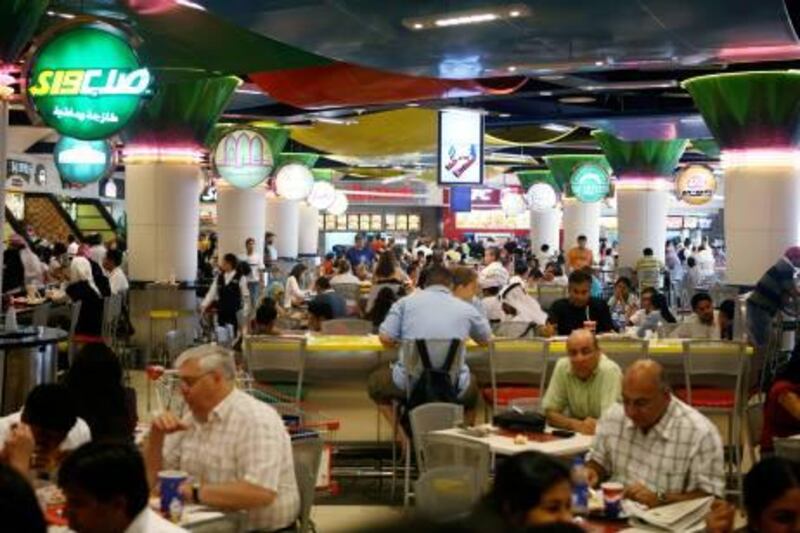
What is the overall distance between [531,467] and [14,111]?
19.4 meters

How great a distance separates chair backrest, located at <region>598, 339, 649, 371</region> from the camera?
8281 millimetres

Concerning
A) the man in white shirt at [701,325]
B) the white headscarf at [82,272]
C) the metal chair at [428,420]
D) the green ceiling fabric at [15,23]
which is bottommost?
the metal chair at [428,420]

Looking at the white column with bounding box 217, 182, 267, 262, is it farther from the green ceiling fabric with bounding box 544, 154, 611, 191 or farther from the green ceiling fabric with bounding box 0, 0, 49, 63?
the green ceiling fabric with bounding box 0, 0, 49, 63

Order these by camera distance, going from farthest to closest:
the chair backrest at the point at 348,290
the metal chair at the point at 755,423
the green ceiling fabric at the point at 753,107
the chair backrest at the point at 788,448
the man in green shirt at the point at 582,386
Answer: the chair backrest at the point at 348,290, the green ceiling fabric at the point at 753,107, the man in green shirt at the point at 582,386, the metal chair at the point at 755,423, the chair backrest at the point at 788,448

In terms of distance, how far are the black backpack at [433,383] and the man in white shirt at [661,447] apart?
2.84 meters

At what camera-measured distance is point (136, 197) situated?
15.5 metres

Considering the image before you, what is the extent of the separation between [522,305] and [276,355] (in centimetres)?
349

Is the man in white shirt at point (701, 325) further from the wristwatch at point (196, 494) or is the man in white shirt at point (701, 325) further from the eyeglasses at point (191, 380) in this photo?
the wristwatch at point (196, 494)

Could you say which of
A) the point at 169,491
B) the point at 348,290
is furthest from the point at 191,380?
the point at 348,290

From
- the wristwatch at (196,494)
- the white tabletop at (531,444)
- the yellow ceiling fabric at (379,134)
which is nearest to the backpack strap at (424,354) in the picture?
the white tabletop at (531,444)

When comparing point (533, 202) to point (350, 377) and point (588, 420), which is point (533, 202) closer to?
point (350, 377)

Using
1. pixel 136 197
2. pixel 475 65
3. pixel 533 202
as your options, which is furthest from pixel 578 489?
pixel 533 202

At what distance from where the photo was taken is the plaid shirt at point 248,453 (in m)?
4.34

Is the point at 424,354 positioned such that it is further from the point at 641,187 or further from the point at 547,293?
the point at 641,187
